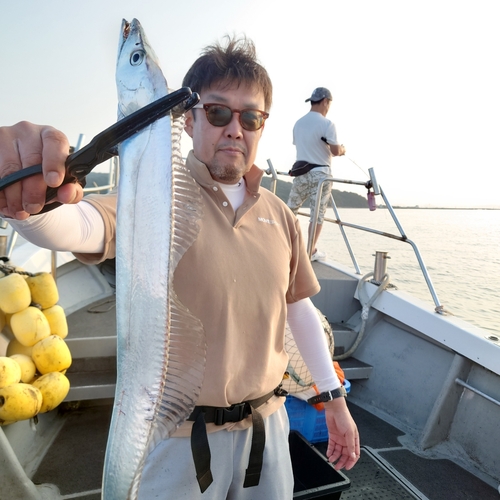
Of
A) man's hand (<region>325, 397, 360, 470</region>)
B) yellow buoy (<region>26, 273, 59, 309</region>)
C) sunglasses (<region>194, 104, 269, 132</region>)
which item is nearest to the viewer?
sunglasses (<region>194, 104, 269, 132</region>)

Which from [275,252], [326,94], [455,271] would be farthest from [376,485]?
[455,271]

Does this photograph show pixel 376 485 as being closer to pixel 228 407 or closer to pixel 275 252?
pixel 228 407

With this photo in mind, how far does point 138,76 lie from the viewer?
88cm

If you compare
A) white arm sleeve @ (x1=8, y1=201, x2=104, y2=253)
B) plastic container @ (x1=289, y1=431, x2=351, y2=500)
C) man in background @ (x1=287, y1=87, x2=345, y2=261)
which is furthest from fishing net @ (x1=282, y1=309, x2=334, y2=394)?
man in background @ (x1=287, y1=87, x2=345, y2=261)

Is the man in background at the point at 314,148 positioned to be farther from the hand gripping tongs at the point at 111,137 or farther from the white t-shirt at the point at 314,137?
the hand gripping tongs at the point at 111,137

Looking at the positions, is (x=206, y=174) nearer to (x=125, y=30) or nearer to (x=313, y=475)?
(x=125, y=30)

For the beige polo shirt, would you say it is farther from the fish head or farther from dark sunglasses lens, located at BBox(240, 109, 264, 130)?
the fish head

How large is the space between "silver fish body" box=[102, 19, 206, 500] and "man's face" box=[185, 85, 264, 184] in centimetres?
80

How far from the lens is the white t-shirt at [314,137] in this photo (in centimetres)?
568

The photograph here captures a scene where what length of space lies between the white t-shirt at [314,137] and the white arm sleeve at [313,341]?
4.08 metres

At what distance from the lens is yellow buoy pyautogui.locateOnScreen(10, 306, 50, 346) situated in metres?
2.56

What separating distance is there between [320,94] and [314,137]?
60 centimetres

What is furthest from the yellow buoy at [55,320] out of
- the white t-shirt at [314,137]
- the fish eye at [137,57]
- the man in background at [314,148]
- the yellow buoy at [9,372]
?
the white t-shirt at [314,137]

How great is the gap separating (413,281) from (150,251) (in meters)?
14.3
